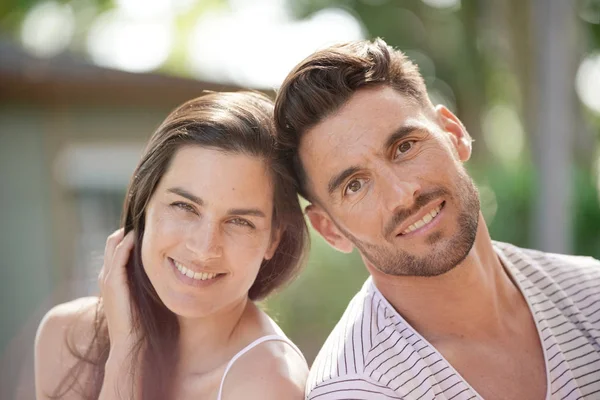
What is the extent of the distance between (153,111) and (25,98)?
5.61 feet

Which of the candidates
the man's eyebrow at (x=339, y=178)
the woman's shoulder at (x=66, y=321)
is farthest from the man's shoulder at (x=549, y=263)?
the woman's shoulder at (x=66, y=321)

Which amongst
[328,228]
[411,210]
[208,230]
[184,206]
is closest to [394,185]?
[411,210]

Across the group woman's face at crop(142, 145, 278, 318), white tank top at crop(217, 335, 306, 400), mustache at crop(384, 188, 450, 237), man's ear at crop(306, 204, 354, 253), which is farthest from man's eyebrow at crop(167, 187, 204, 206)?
mustache at crop(384, 188, 450, 237)

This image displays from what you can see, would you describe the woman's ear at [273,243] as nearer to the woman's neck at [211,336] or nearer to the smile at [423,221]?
the woman's neck at [211,336]

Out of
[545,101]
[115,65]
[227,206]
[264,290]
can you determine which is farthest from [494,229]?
[227,206]

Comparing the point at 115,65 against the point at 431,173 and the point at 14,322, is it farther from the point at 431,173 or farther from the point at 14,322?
the point at 431,173

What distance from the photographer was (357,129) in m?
3.11

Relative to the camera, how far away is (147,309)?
11.4 feet

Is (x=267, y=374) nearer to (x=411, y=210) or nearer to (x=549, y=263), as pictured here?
(x=411, y=210)

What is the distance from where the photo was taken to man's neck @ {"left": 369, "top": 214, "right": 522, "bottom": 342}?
10.7ft

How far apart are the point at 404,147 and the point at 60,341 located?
185 cm

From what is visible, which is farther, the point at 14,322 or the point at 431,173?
the point at 14,322

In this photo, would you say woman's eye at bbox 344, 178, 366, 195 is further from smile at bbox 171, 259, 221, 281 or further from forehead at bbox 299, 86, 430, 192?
smile at bbox 171, 259, 221, 281

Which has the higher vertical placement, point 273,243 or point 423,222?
point 423,222
